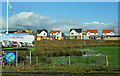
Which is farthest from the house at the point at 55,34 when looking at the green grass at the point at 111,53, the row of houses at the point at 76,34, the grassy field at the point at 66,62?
the grassy field at the point at 66,62

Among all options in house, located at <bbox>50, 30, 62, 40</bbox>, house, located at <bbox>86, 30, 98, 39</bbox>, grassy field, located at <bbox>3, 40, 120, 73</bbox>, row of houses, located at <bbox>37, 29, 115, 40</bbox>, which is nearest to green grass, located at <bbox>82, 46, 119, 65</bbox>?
grassy field, located at <bbox>3, 40, 120, 73</bbox>

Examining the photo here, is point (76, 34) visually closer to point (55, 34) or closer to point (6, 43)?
point (55, 34)

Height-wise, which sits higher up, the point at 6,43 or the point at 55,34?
the point at 55,34

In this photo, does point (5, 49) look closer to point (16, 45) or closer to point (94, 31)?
point (16, 45)

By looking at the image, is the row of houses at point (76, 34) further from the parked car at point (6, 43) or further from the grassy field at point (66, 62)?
the parked car at point (6, 43)

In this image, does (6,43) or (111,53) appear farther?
(111,53)

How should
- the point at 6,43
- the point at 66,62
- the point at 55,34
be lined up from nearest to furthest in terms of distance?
1. the point at 6,43
2. the point at 66,62
3. the point at 55,34

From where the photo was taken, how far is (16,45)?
11359mm

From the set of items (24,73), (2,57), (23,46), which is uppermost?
(23,46)

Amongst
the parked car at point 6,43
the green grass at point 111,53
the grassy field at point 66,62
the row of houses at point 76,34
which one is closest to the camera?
the grassy field at point 66,62

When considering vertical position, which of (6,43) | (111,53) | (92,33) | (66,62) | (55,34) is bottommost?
(111,53)

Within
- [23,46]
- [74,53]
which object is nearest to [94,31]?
[74,53]

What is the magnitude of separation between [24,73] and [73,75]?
9.53ft

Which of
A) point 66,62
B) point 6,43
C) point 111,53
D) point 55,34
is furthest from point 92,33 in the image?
point 6,43
